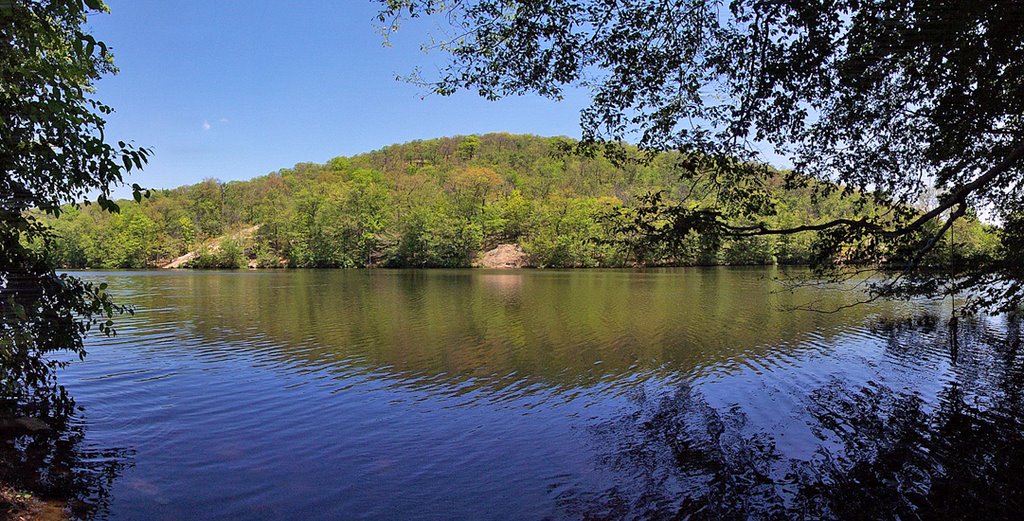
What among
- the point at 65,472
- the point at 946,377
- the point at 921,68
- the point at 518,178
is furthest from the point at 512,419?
the point at 518,178

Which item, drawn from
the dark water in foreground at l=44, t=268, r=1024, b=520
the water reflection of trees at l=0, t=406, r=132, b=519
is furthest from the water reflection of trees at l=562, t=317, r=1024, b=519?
the water reflection of trees at l=0, t=406, r=132, b=519

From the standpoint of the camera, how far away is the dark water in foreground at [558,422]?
21.8 feet

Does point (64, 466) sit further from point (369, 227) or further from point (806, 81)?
point (369, 227)

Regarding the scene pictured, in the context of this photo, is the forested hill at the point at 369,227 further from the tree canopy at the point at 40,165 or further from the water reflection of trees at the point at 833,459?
the tree canopy at the point at 40,165

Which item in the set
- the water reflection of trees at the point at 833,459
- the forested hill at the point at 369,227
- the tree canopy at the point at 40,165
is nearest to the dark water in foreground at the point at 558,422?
the water reflection of trees at the point at 833,459

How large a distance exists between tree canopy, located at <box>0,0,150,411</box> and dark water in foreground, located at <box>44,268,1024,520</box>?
220 cm

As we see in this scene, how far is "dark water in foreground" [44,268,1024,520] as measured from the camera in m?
6.66

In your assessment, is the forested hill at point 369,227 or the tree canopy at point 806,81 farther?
the forested hill at point 369,227

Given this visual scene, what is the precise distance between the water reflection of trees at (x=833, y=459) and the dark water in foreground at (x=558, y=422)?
4 centimetres

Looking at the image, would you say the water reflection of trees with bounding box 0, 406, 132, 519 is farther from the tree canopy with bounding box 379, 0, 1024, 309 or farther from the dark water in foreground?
the tree canopy with bounding box 379, 0, 1024, 309

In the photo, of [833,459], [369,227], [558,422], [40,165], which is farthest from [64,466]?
[369,227]

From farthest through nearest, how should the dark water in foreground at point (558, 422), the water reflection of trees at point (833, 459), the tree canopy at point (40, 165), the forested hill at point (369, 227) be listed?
the forested hill at point (369, 227) → the dark water in foreground at point (558, 422) → the water reflection of trees at point (833, 459) → the tree canopy at point (40, 165)

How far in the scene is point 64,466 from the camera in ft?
23.4

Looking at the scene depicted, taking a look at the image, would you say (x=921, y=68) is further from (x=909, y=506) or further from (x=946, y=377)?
(x=946, y=377)
